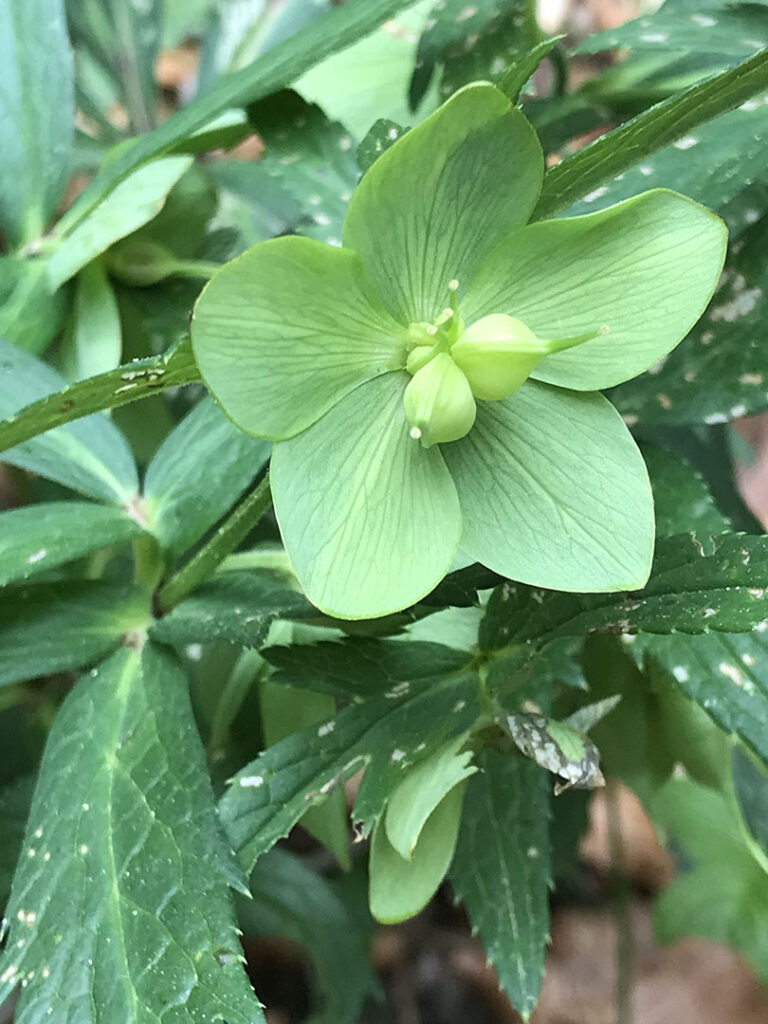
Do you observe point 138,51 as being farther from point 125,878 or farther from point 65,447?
point 125,878

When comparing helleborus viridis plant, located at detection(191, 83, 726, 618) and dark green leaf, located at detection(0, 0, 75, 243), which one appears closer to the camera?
helleborus viridis plant, located at detection(191, 83, 726, 618)

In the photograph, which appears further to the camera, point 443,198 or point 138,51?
point 138,51

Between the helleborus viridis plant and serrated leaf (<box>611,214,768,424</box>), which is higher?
the helleborus viridis plant

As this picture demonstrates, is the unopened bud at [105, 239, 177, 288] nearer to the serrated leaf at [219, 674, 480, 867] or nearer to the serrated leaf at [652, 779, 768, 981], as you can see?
the serrated leaf at [219, 674, 480, 867]

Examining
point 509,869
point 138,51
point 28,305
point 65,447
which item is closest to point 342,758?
point 509,869

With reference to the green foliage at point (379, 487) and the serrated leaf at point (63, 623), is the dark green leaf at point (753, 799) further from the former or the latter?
the serrated leaf at point (63, 623)

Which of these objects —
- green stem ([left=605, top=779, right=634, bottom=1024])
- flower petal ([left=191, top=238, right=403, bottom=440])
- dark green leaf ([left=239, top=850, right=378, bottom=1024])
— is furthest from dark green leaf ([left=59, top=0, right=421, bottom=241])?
green stem ([left=605, top=779, right=634, bottom=1024])

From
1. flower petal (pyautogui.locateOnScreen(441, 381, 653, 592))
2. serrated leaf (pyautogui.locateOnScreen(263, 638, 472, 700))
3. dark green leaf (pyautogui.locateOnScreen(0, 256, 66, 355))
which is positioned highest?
dark green leaf (pyautogui.locateOnScreen(0, 256, 66, 355))
